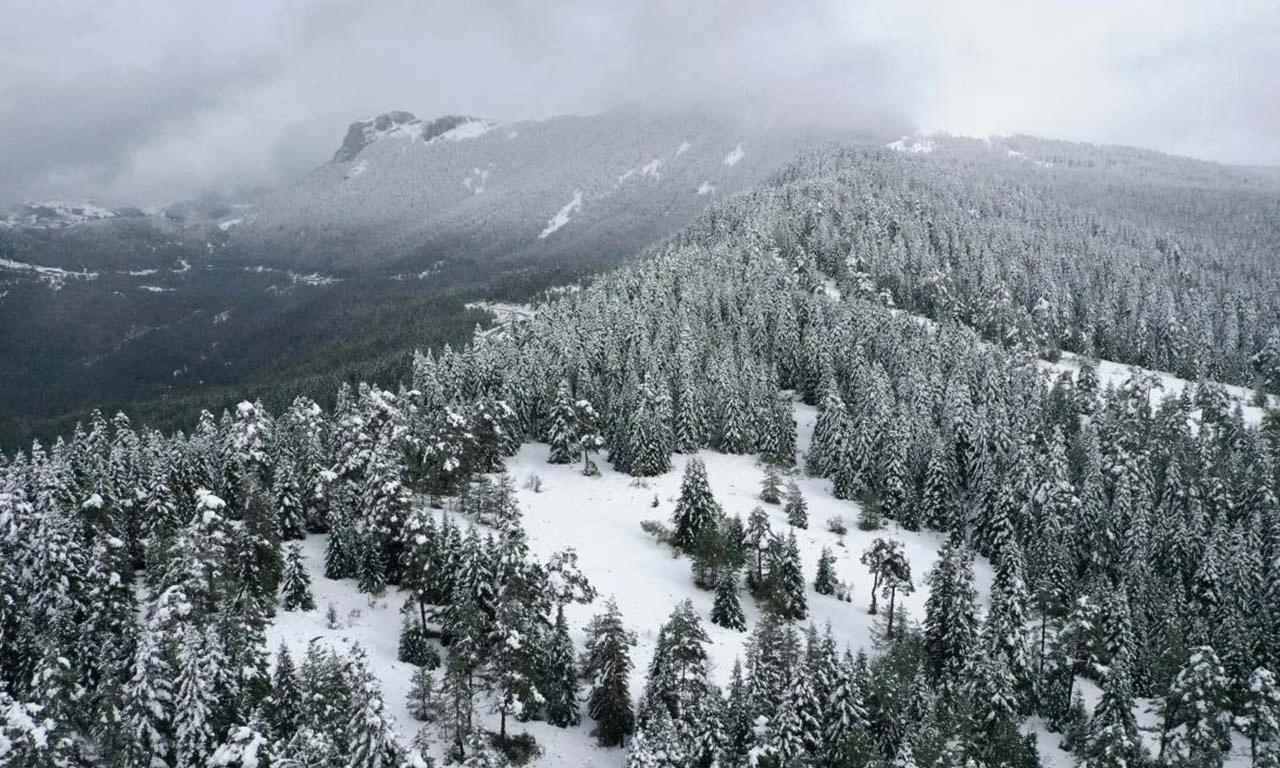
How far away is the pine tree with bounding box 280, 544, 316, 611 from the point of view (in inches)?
2112

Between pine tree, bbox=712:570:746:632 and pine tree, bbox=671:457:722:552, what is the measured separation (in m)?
10.3

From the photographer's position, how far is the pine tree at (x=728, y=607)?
61.2 metres

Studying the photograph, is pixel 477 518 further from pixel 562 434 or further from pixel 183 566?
pixel 183 566

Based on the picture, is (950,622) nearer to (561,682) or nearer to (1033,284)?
(561,682)

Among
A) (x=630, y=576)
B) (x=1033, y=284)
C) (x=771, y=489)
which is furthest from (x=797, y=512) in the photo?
(x=1033, y=284)

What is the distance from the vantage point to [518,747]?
1805 inches

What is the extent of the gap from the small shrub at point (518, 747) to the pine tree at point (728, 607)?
20081mm

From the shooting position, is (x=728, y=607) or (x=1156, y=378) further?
(x=1156, y=378)

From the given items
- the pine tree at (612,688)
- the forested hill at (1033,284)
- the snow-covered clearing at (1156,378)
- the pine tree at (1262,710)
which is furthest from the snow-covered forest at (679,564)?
the forested hill at (1033,284)

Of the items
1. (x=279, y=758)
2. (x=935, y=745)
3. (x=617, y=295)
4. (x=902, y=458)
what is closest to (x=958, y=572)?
(x=935, y=745)

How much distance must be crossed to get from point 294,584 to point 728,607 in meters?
33.8

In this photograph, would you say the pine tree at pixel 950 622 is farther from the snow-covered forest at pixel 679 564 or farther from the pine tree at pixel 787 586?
the pine tree at pixel 787 586

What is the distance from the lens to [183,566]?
1623 inches

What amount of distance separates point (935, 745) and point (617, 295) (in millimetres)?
109181
